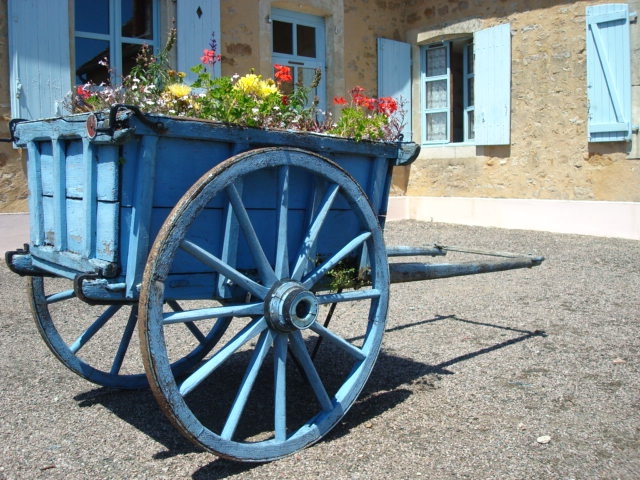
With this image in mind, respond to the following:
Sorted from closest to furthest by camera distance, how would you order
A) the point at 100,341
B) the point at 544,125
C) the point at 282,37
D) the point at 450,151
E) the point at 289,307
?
the point at 289,307, the point at 100,341, the point at 544,125, the point at 282,37, the point at 450,151

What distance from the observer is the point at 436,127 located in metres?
10.7

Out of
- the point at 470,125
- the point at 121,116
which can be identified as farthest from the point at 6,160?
the point at 470,125

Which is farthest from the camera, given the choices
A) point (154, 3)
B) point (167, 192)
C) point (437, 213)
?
point (437, 213)

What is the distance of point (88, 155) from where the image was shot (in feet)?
7.76

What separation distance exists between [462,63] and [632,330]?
7.64 meters

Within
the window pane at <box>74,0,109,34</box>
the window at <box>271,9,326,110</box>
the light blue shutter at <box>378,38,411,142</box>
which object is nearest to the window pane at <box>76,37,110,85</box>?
the window pane at <box>74,0,109,34</box>

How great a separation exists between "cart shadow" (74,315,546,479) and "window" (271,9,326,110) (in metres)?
6.43

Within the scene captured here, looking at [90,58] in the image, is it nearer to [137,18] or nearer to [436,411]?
[137,18]

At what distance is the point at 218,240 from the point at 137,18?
6.46 meters

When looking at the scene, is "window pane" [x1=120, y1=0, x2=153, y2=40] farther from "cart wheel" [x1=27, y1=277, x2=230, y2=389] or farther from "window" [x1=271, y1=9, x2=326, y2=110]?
"cart wheel" [x1=27, y1=277, x2=230, y2=389]

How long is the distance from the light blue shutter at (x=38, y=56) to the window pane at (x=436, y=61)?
17.7 ft

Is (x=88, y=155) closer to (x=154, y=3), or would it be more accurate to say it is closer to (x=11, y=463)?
(x=11, y=463)

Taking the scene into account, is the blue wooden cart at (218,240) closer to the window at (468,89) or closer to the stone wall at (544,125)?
the stone wall at (544,125)

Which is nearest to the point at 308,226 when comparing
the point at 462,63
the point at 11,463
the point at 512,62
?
the point at 11,463
